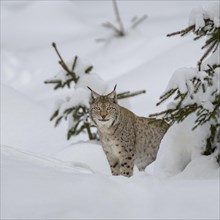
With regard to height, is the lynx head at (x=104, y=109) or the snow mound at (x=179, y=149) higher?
the lynx head at (x=104, y=109)

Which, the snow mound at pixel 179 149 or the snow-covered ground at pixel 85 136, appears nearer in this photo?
the snow-covered ground at pixel 85 136

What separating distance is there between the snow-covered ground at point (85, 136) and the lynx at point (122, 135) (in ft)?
0.86

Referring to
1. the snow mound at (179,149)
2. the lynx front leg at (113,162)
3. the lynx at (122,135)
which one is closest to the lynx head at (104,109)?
the lynx at (122,135)

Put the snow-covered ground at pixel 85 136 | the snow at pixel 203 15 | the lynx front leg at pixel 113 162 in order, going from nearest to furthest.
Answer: the snow-covered ground at pixel 85 136
the snow at pixel 203 15
the lynx front leg at pixel 113 162

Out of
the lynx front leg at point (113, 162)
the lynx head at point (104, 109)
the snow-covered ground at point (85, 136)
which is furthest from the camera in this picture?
the lynx front leg at point (113, 162)

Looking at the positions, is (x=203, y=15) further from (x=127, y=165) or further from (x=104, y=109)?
(x=127, y=165)

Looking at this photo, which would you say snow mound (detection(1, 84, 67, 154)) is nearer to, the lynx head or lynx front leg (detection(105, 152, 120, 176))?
lynx front leg (detection(105, 152, 120, 176))

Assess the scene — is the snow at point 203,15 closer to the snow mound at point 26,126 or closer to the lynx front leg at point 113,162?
the lynx front leg at point 113,162

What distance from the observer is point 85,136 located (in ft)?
45.1

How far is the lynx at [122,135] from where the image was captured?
8453 millimetres

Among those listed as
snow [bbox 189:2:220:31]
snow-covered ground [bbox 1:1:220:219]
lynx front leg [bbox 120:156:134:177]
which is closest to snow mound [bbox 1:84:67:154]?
snow-covered ground [bbox 1:1:220:219]

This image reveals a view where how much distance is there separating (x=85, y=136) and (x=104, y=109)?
5.43m

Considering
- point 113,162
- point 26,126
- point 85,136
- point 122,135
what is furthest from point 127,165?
point 26,126

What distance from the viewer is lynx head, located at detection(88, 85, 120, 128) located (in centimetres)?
837
